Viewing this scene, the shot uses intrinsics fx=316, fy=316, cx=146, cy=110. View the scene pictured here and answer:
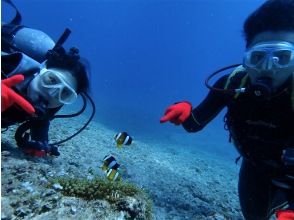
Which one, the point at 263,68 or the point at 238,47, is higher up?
the point at 238,47

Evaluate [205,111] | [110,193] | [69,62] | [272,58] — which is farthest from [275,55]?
[69,62]

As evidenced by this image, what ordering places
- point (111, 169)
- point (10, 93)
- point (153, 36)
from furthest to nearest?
point (153, 36)
point (111, 169)
point (10, 93)

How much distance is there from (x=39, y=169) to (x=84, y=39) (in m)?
169

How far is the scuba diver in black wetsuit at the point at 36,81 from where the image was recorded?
4.40m

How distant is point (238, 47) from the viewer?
139 m

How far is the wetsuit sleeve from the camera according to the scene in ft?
17.1

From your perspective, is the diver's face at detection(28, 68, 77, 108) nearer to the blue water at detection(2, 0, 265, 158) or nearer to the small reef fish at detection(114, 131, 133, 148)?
the small reef fish at detection(114, 131, 133, 148)

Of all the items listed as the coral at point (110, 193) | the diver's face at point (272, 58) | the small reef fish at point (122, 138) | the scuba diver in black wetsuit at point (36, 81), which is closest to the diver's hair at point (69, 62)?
the scuba diver in black wetsuit at point (36, 81)

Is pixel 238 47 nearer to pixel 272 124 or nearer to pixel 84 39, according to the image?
pixel 84 39

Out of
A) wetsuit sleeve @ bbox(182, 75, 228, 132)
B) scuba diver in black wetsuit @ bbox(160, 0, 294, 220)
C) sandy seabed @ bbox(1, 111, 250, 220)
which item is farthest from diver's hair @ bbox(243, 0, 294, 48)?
sandy seabed @ bbox(1, 111, 250, 220)

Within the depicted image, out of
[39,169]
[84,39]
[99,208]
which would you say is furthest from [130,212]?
[84,39]

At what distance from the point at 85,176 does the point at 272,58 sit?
3603mm

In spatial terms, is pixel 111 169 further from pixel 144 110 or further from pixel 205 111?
pixel 144 110

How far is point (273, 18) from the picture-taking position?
4.35 m
